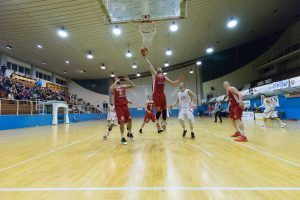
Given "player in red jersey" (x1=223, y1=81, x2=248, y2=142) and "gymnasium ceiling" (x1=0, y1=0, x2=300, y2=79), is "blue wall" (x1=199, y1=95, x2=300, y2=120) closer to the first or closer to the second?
"gymnasium ceiling" (x1=0, y1=0, x2=300, y2=79)

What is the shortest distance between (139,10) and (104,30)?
8726mm

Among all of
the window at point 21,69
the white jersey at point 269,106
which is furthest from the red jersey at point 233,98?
the window at point 21,69

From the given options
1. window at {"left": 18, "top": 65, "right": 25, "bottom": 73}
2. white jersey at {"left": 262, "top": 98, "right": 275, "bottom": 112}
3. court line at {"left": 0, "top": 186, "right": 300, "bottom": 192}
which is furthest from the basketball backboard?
window at {"left": 18, "top": 65, "right": 25, "bottom": 73}

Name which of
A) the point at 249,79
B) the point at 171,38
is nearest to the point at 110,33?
the point at 171,38

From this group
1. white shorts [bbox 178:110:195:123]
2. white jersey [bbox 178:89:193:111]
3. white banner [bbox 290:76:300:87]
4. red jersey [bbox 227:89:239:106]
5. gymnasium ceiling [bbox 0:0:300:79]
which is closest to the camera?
red jersey [bbox 227:89:239:106]

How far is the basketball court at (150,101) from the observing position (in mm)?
2760

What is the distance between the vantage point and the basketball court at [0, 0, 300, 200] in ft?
9.05

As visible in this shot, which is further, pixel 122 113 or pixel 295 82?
pixel 295 82

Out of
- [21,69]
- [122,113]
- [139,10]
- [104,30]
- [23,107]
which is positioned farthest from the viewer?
[21,69]

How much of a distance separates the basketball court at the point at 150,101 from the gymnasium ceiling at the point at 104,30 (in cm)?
12

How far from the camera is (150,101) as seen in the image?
1045cm

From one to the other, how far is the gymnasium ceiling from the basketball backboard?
5097 mm

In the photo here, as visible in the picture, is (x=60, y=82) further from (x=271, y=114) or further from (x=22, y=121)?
(x=271, y=114)

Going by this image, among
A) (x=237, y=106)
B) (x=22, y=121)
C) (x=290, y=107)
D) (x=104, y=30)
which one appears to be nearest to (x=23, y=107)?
(x=22, y=121)
